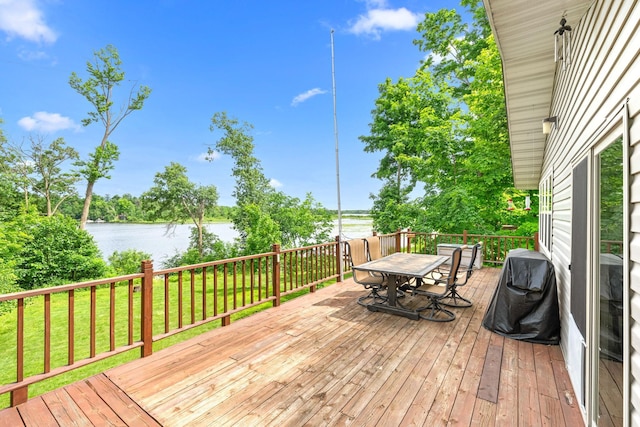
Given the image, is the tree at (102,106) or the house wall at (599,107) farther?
the tree at (102,106)

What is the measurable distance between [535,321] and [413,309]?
1491 mm

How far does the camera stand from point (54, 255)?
440 inches

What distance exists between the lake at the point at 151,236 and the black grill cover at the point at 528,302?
10635 mm

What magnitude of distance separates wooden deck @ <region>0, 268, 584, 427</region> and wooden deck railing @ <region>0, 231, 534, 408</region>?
0.22 m

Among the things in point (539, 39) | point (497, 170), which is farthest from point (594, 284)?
point (497, 170)

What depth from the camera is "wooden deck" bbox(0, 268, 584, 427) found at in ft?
6.60

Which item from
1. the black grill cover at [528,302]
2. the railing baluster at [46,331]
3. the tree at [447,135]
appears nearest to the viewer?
the railing baluster at [46,331]

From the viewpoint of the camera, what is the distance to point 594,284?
5.79ft

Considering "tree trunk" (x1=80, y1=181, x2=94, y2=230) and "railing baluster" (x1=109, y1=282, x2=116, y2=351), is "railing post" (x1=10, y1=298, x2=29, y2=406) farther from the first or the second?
"tree trunk" (x1=80, y1=181, x2=94, y2=230)

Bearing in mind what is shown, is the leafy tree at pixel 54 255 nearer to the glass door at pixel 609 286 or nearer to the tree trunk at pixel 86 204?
the tree trunk at pixel 86 204

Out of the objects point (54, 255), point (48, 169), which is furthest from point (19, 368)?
point (48, 169)

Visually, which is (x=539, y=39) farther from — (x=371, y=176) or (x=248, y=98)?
(x=248, y=98)

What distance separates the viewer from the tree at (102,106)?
16077 mm

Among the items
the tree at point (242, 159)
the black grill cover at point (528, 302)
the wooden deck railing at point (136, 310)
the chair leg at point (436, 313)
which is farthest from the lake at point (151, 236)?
the black grill cover at point (528, 302)
